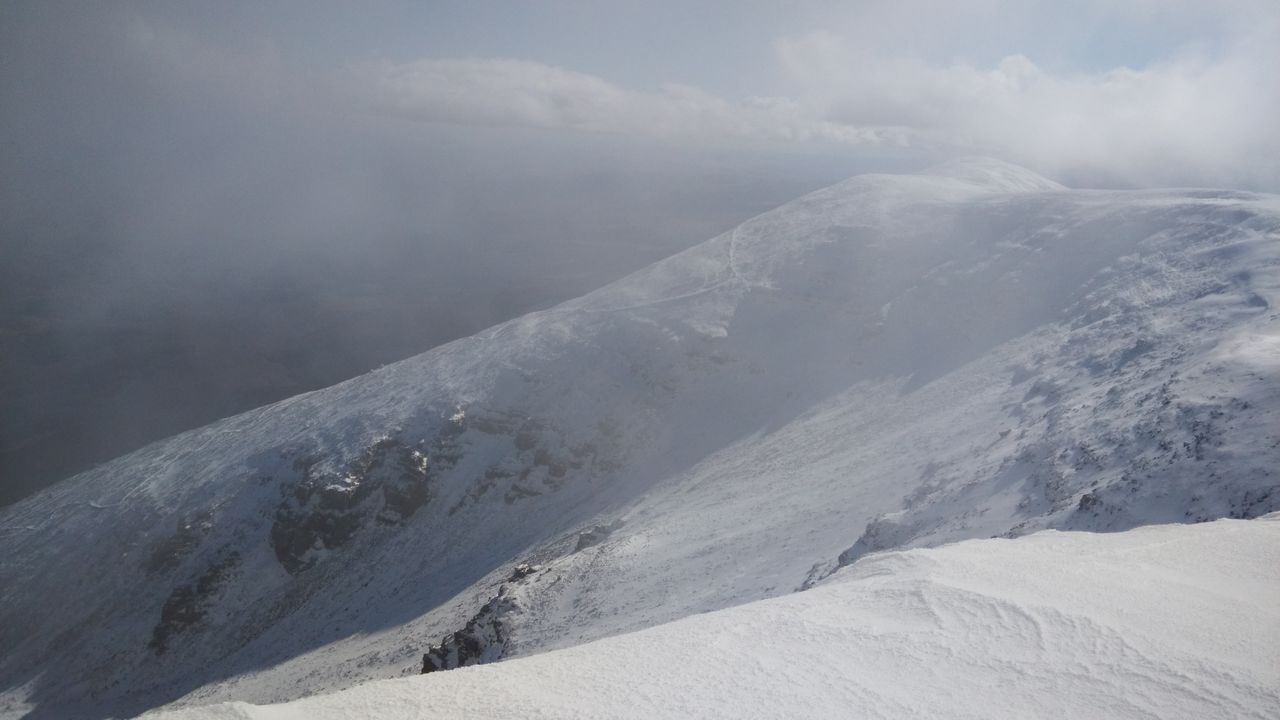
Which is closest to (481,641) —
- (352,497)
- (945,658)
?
(945,658)

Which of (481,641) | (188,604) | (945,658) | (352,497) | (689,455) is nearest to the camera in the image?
(945,658)

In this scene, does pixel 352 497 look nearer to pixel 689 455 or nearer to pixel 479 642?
pixel 689 455

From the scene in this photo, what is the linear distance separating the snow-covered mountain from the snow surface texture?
10919mm

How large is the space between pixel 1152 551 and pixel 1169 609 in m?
2.54

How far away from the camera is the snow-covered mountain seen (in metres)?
26.1

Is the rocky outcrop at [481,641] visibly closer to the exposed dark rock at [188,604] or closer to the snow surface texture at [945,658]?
the snow surface texture at [945,658]

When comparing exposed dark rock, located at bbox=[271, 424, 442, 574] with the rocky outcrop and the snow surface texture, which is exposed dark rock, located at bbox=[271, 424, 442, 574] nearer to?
the rocky outcrop

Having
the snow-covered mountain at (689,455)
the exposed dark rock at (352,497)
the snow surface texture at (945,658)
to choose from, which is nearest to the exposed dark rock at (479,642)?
the snow-covered mountain at (689,455)

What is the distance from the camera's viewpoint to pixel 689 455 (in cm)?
6047

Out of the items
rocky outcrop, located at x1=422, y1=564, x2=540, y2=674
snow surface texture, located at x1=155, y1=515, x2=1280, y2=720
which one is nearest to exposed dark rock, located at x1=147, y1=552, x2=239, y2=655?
rocky outcrop, located at x1=422, y1=564, x2=540, y2=674

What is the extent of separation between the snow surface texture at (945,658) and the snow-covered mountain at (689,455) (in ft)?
35.8

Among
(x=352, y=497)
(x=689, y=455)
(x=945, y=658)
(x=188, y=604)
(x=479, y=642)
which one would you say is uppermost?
(x=945, y=658)

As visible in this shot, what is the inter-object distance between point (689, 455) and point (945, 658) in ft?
176

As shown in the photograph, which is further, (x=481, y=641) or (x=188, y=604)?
(x=188, y=604)
